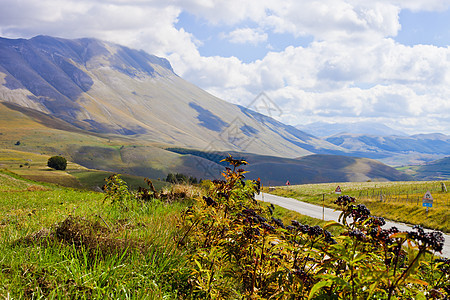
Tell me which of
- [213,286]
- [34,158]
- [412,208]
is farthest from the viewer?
[34,158]

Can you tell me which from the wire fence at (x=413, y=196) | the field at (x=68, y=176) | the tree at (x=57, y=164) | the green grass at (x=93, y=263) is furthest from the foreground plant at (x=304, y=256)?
the tree at (x=57, y=164)

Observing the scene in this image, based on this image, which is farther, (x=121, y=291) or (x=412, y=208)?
(x=412, y=208)

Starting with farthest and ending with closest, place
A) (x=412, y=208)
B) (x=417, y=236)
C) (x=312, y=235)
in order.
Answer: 1. (x=412, y=208)
2. (x=312, y=235)
3. (x=417, y=236)

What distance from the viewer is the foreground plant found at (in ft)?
8.57

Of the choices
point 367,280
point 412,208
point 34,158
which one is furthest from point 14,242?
point 34,158

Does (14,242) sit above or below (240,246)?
below

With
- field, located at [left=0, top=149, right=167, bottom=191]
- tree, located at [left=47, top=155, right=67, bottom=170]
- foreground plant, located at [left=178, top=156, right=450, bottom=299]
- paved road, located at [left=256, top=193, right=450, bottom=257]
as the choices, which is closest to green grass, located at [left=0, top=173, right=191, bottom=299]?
foreground plant, located at [left=178, top=156, right=450, bottom=299]

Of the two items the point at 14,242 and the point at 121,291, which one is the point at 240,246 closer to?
the point at 121,291

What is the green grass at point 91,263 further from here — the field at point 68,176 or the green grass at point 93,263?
the field at point 68,176

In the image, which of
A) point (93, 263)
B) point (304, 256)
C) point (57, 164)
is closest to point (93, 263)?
point (93, 263)

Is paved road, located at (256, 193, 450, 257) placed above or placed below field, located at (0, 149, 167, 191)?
above

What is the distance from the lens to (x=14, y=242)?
5184 millimetres

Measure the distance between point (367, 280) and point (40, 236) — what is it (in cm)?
496

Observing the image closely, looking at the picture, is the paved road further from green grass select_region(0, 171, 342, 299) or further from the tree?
the tree
